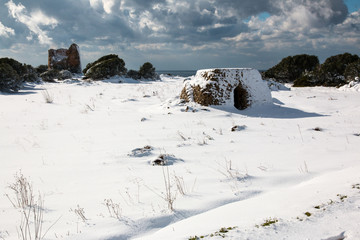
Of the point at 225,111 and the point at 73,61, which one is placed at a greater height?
the point at 73,61

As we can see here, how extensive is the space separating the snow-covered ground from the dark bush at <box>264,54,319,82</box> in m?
18.6

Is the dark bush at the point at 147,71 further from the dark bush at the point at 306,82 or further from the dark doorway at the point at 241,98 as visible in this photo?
the dark doorway at the point at 241,98

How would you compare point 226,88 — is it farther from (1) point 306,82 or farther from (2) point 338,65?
(2) point 338,65

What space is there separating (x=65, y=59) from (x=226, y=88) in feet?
92.5

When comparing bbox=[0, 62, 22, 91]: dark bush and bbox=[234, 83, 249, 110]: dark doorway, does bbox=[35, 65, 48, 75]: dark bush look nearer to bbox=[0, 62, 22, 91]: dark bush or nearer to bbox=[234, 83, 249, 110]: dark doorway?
bbox=[0, 62, 22, 91]: dark bush

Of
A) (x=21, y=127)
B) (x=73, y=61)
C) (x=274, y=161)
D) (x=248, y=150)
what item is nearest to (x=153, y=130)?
(x=248, y=150)

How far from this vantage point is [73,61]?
101ft

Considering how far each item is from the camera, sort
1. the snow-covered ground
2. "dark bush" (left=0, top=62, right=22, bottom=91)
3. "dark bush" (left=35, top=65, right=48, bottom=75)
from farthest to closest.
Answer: "dark bush" (left=35, top=65, right=48, bottom=75)
"dark bush" (left=0, top=62, right=22, bottom=91)
the snow-covered ground

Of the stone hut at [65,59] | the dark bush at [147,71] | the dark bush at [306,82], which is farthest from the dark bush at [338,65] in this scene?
the stone hut at [65,59]

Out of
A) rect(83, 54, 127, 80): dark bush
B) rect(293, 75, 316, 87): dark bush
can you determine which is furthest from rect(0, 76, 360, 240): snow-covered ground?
rect(83, 54, 127, 80): dark bush

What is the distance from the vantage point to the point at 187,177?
3059 mm

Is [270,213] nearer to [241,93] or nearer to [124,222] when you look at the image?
[124,222]

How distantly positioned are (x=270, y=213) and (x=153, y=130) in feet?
13.8

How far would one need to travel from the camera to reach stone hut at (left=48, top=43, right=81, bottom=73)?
3023 centimetres
